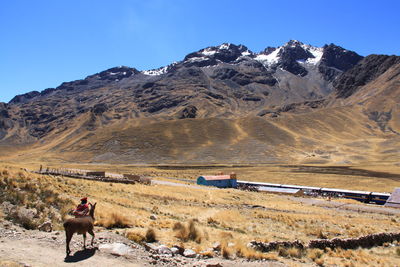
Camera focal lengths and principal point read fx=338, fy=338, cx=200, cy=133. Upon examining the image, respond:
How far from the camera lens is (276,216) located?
31.2m

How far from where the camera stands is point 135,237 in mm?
14523

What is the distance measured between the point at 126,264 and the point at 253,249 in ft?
21.5

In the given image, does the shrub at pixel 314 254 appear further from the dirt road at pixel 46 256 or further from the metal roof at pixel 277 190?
the metal roof at pixel 277 190

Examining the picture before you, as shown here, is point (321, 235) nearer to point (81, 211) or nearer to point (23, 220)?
point (81, 211)

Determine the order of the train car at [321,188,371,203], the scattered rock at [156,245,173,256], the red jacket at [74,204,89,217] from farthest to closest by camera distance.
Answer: the train car at [321,188,371,203]
the scattered rock at [156,245,173,256]
the red jacket at [74,204,89,217]

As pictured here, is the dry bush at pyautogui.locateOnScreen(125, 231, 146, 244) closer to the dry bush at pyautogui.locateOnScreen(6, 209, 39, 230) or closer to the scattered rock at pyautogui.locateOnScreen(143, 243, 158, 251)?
the scattered rock at pyautogui.locateOnScreen(143, 243, 158, 251)

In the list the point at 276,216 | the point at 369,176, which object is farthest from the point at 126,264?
the point at 369,176

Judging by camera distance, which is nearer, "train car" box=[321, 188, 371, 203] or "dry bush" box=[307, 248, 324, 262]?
"dry bush" box=[307, 248, 324, 262]

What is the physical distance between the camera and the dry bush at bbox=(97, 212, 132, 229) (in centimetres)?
1681

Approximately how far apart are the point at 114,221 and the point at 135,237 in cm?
308

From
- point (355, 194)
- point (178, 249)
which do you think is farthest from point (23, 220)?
point (355, 194)

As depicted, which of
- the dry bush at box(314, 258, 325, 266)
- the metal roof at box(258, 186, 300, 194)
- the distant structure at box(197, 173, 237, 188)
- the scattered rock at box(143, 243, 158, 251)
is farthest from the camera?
the distant structure at box(197, 173, 237, 188)

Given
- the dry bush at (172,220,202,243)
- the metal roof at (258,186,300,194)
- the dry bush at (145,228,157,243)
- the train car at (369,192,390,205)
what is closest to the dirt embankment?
the dry bush at (145,228,157,243)

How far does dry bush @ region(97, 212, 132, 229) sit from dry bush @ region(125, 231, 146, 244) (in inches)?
81.2
